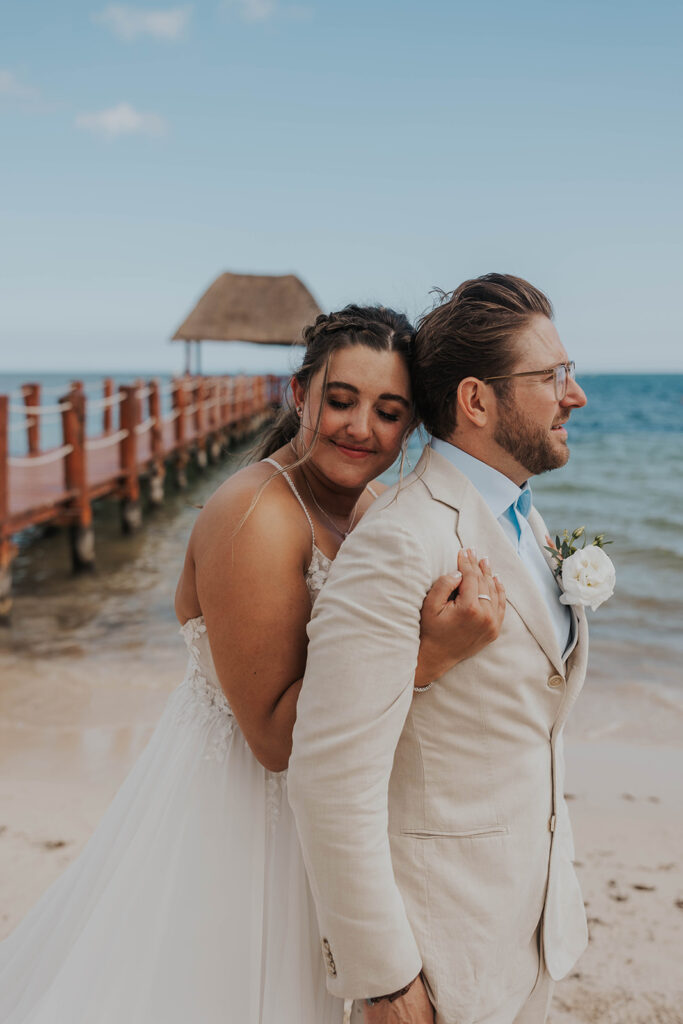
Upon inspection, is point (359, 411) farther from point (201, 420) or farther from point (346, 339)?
point (201, 420)

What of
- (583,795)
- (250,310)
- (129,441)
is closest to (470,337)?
(583,795)

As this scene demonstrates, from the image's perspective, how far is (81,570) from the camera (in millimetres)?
11203

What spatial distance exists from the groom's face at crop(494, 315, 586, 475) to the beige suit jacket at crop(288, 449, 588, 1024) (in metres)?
0.15

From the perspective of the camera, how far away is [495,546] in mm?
1784

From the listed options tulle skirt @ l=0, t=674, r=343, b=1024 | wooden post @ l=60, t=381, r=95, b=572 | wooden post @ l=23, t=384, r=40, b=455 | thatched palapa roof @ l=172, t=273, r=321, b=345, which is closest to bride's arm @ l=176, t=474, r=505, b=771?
tulle skirt @ l=0, t=674, r=343, b=1024

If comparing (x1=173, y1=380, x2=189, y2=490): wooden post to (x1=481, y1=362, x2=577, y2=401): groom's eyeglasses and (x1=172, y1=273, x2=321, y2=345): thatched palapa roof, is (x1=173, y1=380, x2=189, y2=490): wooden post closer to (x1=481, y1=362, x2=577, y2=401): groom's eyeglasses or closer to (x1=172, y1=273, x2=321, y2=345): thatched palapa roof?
(x1=172, y1=273, x2=321, y2=345): thatched palapa roof

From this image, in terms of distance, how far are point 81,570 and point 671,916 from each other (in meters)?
9.06

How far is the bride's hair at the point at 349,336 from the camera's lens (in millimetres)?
2039

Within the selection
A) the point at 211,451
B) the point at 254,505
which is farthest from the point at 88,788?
the point at 211,451

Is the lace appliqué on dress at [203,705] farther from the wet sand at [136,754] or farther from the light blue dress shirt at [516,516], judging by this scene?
the wet sand at [136,754]

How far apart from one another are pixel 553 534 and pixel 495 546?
1329cm

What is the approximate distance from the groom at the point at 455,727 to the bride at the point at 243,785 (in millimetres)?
179

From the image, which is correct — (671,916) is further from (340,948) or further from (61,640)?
(61,640)

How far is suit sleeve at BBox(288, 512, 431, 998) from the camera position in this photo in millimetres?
1562
